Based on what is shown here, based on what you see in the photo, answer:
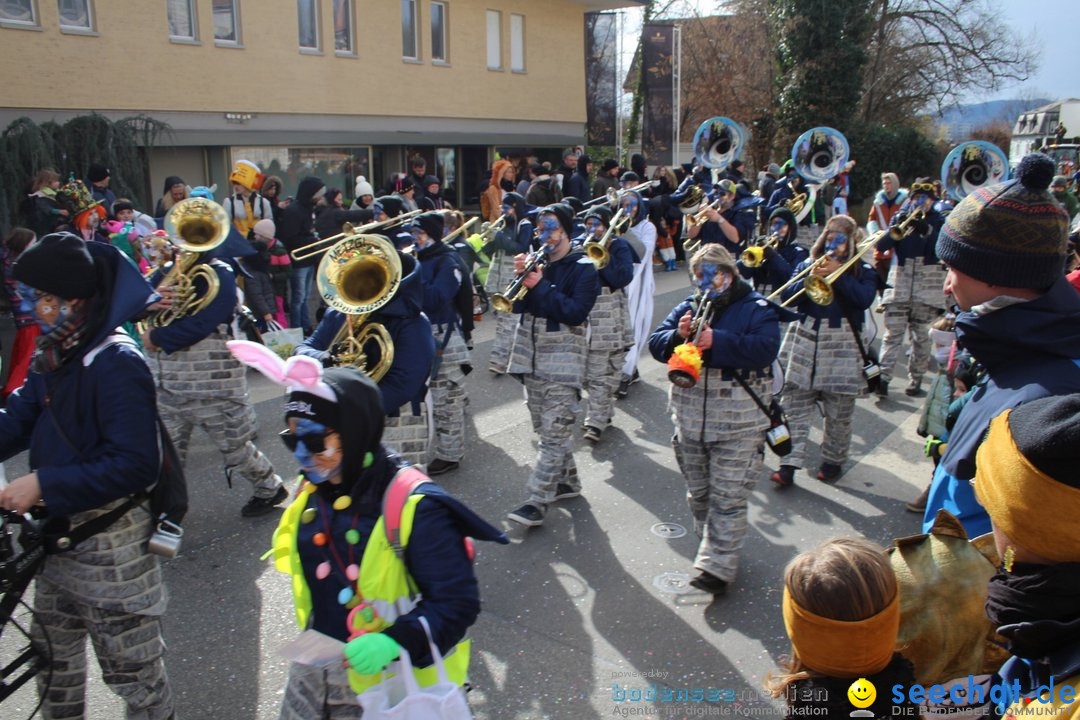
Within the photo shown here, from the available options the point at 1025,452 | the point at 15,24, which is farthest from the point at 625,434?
the point at 15,24

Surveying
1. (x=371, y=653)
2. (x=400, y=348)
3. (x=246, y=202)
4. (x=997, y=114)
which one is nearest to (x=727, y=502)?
(x=400, y=348)

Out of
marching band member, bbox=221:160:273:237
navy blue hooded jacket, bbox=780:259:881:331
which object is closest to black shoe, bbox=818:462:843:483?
navy blue hooded jacket, bbox=780:259:881:331

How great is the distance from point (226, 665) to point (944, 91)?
30.8 metres

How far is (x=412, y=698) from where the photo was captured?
236 cm

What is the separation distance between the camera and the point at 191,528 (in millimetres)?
5688

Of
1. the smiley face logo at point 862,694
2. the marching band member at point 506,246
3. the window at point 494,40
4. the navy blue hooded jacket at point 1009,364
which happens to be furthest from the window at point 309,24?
the smiley face logo at point 862,694

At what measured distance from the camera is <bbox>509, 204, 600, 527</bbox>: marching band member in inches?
226

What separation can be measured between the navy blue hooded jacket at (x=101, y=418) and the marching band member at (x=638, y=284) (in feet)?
19.3

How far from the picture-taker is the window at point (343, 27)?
18281mm

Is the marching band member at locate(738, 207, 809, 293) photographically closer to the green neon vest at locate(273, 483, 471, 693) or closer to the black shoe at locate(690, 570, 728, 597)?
the black shoe at locate(690, 570, 728, 597)

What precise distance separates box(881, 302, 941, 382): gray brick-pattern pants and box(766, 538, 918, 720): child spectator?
704 cm

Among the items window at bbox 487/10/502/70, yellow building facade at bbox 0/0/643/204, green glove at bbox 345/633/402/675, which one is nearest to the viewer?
green glove at bbox 345/633/402/675

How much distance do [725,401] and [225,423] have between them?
3.23m

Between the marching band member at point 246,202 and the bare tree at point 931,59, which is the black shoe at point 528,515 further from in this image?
the bare tree at point 931,59
